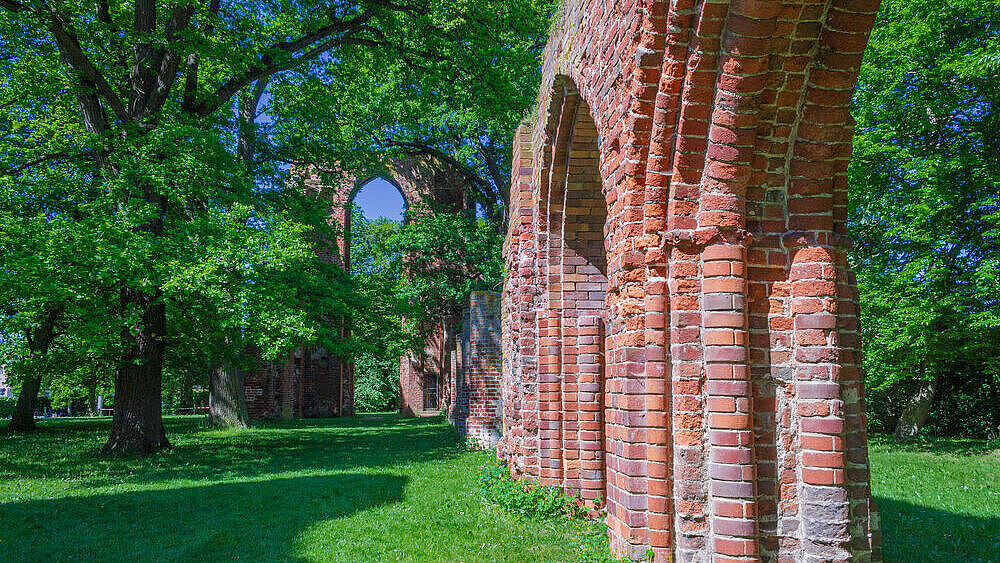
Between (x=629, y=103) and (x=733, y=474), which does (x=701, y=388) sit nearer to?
(x=733, y=474)

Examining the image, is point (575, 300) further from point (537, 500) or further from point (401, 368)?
A: point (401, 368)

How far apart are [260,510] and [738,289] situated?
21.3 feet

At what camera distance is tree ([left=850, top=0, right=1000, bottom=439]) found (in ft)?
39.7

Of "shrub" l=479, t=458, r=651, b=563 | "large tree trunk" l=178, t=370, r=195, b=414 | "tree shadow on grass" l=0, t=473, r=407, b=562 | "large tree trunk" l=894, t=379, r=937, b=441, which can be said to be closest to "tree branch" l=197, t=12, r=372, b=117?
"tree shadow on grass" l=0, t=473, r=407, b=562

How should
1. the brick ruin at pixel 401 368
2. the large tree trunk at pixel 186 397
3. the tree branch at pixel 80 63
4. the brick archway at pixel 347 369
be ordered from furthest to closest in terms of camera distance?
the large tree trunk at pixel 186 397 → the brick archway at pixel 347 369 → the brick ruin at pixel 401 368 → the tree branch at pixel 80 63

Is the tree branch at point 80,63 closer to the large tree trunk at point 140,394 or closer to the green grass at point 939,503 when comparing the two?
the large tree trunk at point 140,394

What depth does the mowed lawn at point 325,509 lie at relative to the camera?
17.7 ft

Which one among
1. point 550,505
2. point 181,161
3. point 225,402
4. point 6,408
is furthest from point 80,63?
point 6,408

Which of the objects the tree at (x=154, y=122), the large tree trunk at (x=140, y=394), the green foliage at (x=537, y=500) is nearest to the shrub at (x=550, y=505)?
the green foliage at (x=537, y=500)

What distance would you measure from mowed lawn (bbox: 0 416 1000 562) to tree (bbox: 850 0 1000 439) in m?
2.34

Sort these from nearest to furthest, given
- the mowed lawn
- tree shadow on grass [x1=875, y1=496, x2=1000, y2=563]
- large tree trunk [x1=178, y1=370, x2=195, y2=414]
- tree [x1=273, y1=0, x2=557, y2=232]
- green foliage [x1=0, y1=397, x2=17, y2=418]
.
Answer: tree shadow on grass [x1=875, y1=496, x2=1000, y2=563], the mowed lawn, tree [x1=273, y1=0, x2=557, y2=232], green foliage [x1=0, y1=397, x2=17, y2=418], large tree trunk [x1=178, y1=370, x2=195, y2=414]

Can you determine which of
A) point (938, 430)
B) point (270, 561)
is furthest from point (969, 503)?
point (938, 430)

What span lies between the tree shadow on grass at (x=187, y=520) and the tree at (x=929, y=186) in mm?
11058

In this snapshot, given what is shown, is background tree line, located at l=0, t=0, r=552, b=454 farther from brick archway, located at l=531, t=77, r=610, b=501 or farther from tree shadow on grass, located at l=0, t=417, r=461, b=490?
brick archway, located at l=531, t=77, r=610, b=501
